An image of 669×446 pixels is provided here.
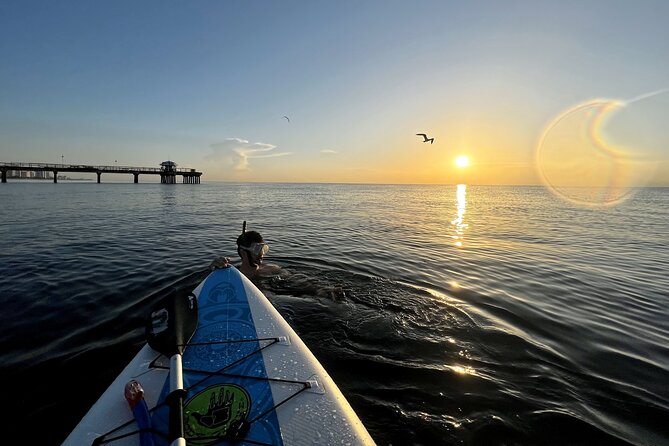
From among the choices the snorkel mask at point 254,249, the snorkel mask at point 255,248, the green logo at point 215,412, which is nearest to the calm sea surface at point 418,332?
the snorkel mask at point 254,249

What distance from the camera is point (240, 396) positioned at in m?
2.79

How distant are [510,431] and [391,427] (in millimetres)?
1283

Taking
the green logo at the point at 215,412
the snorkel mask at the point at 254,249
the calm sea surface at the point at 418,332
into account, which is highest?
the snorkel mask at the point at 254,249

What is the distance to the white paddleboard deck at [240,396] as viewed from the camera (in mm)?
2359

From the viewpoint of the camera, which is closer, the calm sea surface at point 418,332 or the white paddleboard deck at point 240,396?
the white paddleboard deck at point 240,396

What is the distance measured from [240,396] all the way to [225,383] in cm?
28

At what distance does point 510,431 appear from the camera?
3.16 meters

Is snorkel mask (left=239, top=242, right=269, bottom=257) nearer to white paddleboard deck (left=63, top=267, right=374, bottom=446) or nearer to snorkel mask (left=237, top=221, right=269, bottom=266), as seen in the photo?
snorkel mask (left=237, top=221, right=269, bottom=266)

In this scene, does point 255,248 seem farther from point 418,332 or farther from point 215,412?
point 215,412

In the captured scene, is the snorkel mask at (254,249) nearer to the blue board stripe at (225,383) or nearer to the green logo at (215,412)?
the blue board stripe at (225,383)

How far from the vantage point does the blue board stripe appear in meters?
2.46

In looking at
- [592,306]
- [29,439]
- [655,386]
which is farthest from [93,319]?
[592,306]

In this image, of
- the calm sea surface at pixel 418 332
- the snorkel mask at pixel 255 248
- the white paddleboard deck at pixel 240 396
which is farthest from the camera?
the snorkel mask at pixel 255 248

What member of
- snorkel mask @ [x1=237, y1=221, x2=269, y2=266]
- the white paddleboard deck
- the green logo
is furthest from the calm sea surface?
the green logo
